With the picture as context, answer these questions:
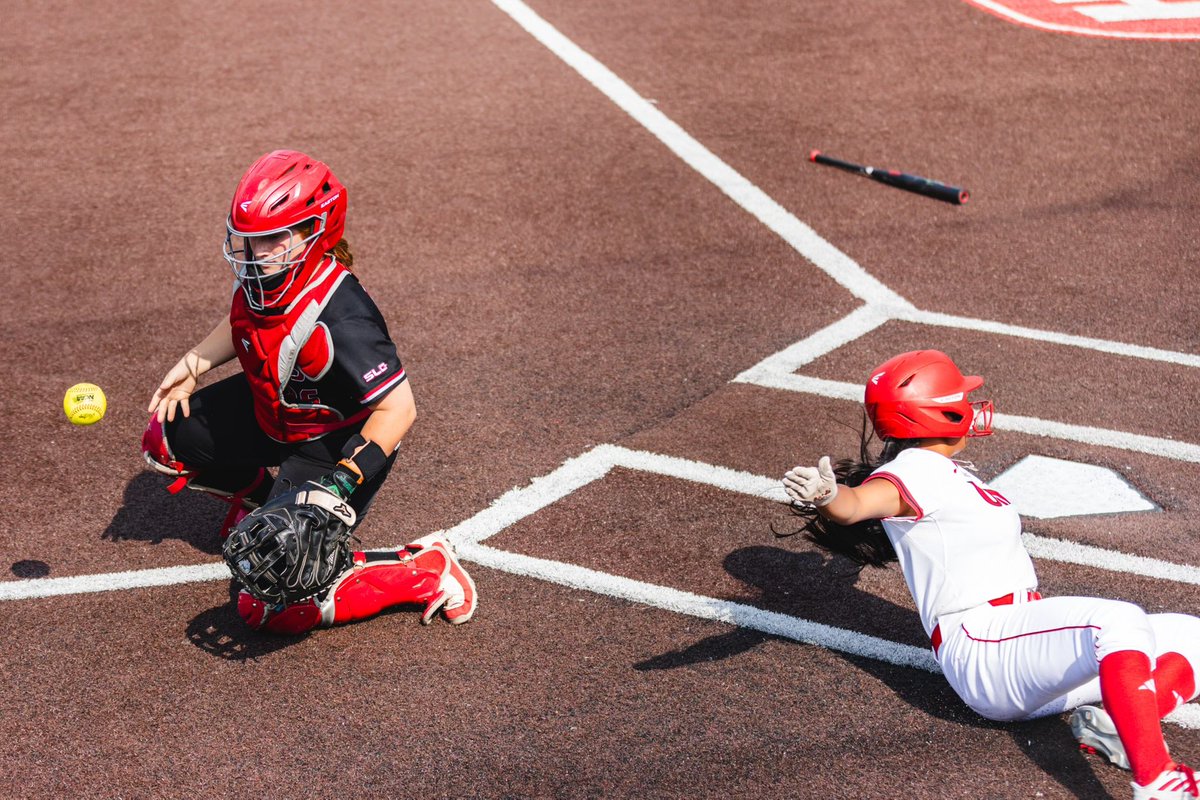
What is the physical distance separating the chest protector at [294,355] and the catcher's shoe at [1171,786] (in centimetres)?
304

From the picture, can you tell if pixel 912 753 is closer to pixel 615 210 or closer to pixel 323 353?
pixel 323 353

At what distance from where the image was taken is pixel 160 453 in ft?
16.5

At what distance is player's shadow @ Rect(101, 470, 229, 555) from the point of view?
556 cm

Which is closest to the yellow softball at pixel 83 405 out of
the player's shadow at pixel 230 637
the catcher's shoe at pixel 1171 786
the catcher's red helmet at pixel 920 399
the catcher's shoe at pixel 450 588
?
the player's shadow at pixel 230 637

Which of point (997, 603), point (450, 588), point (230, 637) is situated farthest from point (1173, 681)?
point (230, 637)

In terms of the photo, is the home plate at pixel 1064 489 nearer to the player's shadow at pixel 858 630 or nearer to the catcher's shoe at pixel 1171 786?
the player's shadow at pixel 858 630

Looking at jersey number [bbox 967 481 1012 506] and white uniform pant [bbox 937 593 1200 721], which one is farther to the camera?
jersey number [bbox 967 481 1012 506]

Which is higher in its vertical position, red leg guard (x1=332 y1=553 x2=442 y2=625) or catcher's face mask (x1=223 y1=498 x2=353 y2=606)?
catcher's face mask (x1=223 y1=498 x2=353 y2=606)

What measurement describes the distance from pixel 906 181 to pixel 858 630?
4.95m

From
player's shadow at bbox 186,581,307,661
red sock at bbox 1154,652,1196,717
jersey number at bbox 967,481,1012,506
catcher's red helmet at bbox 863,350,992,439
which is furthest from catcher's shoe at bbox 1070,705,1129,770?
player's shadow at bbox 186,581,307,661

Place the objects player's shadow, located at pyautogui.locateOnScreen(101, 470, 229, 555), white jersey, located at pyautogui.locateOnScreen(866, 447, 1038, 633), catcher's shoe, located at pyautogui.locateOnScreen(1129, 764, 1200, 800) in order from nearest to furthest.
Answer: catcher's shoe, located at pyautogui.locateOnScreen(1129, 764, 1200, 800) < white jersey, located at pyautogui.locateOnScreen(866, 447, 1038, 633) < player's shadow, located at pyautogui.locateOnScreen(101, 470, 229, 555)

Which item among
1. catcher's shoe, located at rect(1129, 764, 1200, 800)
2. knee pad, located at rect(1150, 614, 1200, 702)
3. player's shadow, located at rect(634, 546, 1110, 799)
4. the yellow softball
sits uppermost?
the yellow softball

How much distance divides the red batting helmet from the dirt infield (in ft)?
4.59

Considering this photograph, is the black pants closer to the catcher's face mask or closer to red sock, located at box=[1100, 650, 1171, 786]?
the catcher's face mask
